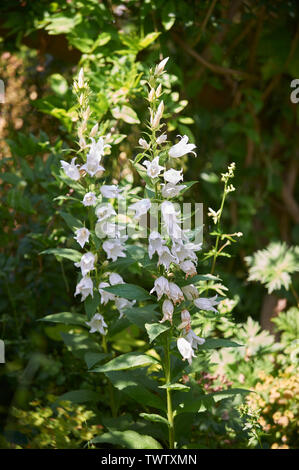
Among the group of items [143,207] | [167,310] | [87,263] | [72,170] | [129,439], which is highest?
[72,170]

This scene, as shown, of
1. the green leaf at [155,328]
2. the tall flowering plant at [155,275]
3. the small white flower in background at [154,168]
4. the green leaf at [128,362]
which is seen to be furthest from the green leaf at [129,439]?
the small white flower in background at [154,168]

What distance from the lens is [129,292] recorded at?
1258 millimetres

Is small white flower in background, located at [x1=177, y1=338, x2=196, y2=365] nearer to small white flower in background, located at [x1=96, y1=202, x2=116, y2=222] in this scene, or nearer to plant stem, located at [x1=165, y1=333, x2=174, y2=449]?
plant stem, located at [x1=165, y1=333, x2=174, y2=449]

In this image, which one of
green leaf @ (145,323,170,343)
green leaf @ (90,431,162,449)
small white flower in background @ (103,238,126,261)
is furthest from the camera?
small white flower in background @ (103,238,126,261)

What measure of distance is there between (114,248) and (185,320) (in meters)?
0.31

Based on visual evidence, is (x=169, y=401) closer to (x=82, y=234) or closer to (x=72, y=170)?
(x=82, y=234)

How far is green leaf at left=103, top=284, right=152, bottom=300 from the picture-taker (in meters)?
1.25

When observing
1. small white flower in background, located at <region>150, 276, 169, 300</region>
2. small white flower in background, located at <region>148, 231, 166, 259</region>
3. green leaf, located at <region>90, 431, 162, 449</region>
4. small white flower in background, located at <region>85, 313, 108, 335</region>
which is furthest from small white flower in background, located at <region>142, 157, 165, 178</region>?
green leaf, located at <region>90, 431, 162, 449</region>

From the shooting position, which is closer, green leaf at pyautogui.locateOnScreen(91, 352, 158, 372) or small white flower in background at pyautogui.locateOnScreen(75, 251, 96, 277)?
green leaf at pyautogui.locateOnScreen(91, 352, 158, 372)

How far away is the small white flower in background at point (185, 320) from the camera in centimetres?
125

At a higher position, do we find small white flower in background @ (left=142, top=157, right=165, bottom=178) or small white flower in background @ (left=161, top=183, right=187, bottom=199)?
small white flower in background @ (left=142, top=157, right=165, bottom=178)

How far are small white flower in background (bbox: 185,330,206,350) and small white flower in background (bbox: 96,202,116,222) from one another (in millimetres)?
356

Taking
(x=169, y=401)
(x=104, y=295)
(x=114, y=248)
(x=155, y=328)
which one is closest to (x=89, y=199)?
(x=114, y=248)
